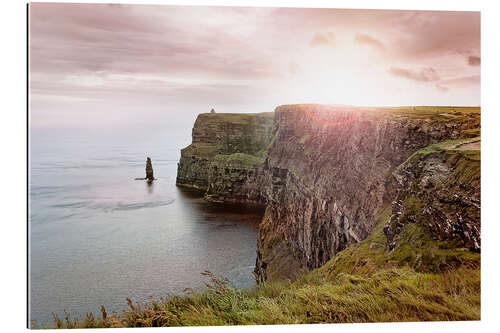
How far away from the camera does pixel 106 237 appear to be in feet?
69.3

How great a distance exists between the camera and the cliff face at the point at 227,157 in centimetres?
6700

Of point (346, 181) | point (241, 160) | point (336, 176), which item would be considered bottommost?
point (346, 181)

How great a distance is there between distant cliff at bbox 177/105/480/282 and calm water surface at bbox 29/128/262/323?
6.30 metres

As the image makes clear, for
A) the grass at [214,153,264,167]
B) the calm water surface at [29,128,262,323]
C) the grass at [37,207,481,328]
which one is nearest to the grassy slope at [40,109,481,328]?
the grass at [37,207,481,328]

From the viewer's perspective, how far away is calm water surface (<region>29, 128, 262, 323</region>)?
11.8m

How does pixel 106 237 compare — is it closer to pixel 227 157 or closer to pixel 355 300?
pixel 355 300

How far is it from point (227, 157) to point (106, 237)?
52690mm

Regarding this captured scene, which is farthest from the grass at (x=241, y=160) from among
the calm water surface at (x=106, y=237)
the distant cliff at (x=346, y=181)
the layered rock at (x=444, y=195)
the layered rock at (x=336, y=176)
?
the layered rock at (x=444, y=195)

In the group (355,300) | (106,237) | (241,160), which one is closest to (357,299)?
(355,300)

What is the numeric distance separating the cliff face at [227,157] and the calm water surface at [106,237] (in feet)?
83.8

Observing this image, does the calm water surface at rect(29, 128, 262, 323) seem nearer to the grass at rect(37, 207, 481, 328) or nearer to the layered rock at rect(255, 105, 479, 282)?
the grass at rect(37, 207, 481, 328)
